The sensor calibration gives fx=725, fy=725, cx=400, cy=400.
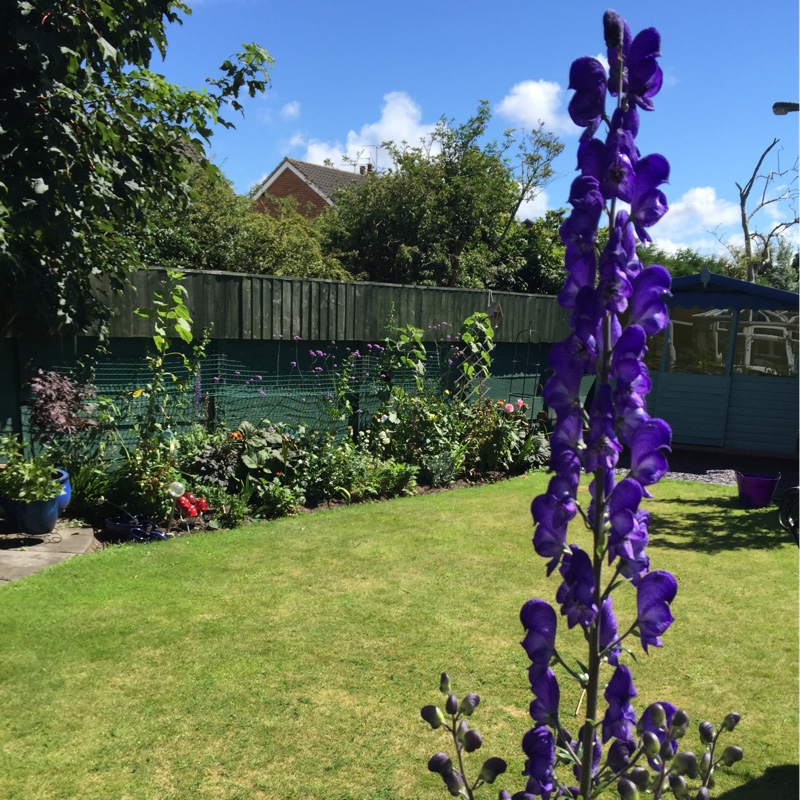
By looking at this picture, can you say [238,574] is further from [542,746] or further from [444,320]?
[444,320]

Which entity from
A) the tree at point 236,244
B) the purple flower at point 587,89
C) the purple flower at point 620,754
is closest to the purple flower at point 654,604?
the purple flower at point 620,754

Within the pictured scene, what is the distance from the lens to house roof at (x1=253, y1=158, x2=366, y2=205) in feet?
101

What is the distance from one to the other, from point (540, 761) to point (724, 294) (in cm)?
1189

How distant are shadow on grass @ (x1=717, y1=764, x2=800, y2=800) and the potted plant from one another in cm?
512

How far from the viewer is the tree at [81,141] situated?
4586 mm

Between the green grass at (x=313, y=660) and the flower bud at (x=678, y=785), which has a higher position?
the flower bud at (x=678, y=785)

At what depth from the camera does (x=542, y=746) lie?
1549mm

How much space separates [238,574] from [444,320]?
5.91m

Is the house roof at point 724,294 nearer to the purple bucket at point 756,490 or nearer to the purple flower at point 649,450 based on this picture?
the purple bucket at point 756,490

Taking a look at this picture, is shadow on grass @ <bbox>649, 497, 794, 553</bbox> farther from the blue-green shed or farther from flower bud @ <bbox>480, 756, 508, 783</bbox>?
flower bud @ <bbox>480, 756, 508, 783</bbox>

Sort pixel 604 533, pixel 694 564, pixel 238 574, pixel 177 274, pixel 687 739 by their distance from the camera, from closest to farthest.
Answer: pixel 604 533 < pixel 687 739 < pixel 238 574 < pixel 694 564 < pixel 177 274

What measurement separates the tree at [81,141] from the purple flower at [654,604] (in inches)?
178

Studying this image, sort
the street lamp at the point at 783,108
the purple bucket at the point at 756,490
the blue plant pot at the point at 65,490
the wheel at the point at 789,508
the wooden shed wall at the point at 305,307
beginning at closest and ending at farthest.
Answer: the blue plant pot at the point at 65,490
the wheel at the point at 789,508
the wooden shed wall at the point at 305,307
the purple bucket at the point at 756,490
the street lamp at the point at 783,108

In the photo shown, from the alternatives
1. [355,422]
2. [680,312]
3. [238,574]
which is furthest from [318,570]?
[680,312]
